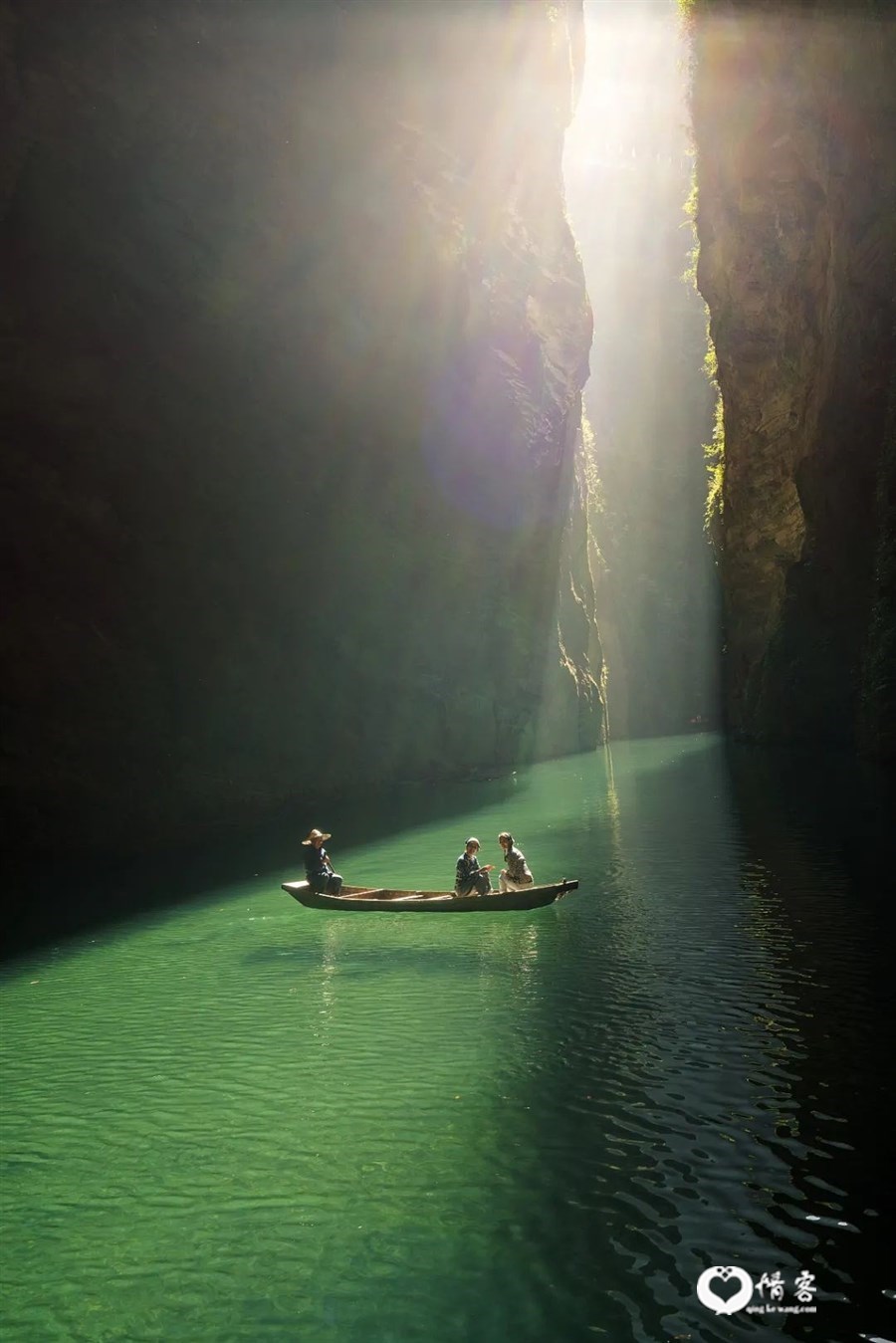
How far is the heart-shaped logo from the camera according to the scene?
5.62 m

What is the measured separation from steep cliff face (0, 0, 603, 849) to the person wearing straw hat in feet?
45.7

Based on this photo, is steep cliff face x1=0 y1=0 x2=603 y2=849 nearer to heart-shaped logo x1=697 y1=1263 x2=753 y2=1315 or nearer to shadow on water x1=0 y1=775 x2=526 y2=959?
shadow on water x1=0 y1=775 x2=526 y2=959

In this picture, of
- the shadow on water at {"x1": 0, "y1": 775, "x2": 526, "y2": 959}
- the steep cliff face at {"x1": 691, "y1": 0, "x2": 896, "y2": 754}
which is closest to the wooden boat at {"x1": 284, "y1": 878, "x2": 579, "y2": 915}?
the shadow on water at {"x1": 0, "y1": 775, "x2": 526, "y2": 959}

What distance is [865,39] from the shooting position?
27.4 m

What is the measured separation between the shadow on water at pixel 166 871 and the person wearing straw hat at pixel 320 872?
3.82 metres

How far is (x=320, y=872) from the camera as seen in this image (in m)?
18.0

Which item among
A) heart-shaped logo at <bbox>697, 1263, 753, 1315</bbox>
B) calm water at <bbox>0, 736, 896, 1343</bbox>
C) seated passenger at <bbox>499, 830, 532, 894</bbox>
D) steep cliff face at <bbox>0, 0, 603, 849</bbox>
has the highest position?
steep cliff face at <bbox>0, 0, 603, 849</bbox>

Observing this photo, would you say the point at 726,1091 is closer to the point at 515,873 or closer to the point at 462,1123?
the point at 462,1123

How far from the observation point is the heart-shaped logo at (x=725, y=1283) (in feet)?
18.4

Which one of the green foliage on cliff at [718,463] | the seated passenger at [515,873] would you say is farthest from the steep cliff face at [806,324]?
the seated passenger at [515,873]

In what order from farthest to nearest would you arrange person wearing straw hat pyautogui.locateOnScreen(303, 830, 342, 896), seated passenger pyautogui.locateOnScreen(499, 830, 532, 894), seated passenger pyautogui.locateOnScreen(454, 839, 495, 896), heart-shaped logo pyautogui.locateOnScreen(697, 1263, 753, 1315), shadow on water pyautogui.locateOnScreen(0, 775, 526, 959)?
1. shadow on water pyautogui.locateOnScreen(0, 775, 526, 959)
2. person wearing straw hat pyautogui.locateOnScreen(303, 830, 342, 896)
3. seated passenger pyautogui.locateOnScreen(499, 830, 532, 894)
4. seated passenger pyautogui.locateOnScreen(454, 839, 495, 896)
5. heart-shaped logo pyautogui.locateOnScreen(697, 1263, 753, 1315)

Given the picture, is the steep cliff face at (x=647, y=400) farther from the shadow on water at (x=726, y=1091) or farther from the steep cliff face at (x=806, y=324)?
the shadow on water at (x=726, y=1091)

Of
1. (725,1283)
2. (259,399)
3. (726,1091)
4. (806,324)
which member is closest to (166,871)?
(259,399)

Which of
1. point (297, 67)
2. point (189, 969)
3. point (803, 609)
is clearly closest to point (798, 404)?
point (803, 609)
